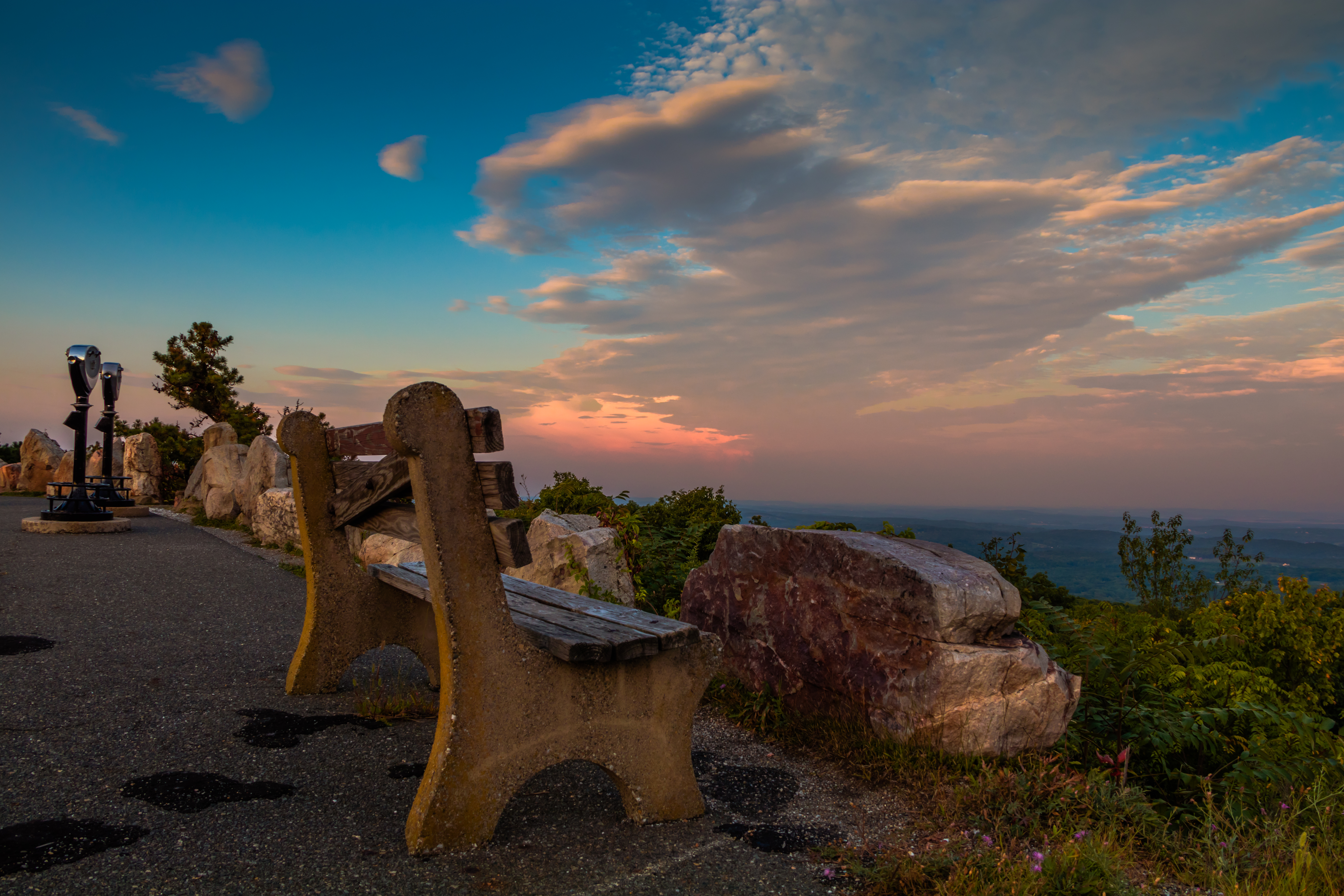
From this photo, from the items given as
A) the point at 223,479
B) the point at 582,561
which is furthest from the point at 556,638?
the point at 223,479

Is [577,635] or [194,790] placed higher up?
[577,635]

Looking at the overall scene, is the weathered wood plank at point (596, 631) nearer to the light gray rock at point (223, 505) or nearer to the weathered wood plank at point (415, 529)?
the weathered wood plank at point (415, 529)

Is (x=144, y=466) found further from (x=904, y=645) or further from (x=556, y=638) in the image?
(x=904, y=645)

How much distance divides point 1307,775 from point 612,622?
13.5ft

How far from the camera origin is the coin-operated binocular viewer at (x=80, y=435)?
1310 cm

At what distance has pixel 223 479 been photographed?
1620 centimetres

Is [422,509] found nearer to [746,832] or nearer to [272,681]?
[746,832]

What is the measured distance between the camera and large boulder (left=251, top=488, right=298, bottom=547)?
12.0 meters

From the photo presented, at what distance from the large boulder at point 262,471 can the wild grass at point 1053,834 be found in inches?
484

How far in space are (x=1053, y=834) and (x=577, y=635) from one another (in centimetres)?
221

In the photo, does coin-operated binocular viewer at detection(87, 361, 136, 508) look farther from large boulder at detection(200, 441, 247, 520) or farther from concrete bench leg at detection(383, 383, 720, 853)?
concrete bench leg at detection(383, 383, 720, 853)

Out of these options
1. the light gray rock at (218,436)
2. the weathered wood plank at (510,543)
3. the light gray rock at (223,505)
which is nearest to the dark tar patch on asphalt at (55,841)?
the weathered wood plank at (510,543)

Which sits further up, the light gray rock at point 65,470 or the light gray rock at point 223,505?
the light gray rock at point 65,470

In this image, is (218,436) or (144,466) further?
(144,466)
